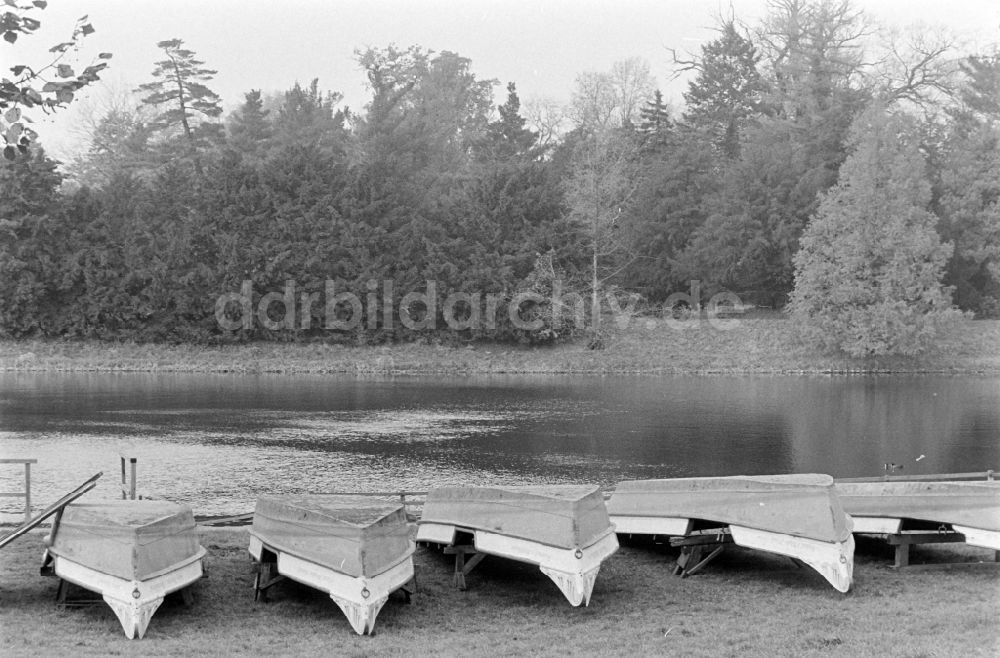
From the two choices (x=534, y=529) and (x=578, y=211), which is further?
(x=578, y=211)

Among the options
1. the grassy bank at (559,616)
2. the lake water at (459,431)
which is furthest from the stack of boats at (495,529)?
the lake water at (459,431)

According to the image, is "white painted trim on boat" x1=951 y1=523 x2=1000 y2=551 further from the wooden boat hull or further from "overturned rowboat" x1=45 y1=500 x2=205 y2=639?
"overturned rowboat" x1=45 y1=500 x2=205 y2=639

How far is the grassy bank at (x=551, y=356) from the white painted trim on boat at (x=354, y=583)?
41862 mm

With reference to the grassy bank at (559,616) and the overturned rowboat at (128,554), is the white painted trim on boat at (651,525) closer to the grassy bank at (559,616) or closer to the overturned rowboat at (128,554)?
the grassy bank at (559,616)

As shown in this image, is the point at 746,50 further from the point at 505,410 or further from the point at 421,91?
the point at 505,410

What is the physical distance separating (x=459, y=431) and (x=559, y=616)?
785 inches

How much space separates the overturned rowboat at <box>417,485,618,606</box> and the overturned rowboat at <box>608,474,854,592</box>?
1.04 metres

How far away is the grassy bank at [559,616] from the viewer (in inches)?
413

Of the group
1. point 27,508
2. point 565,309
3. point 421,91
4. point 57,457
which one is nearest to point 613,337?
point 565,309

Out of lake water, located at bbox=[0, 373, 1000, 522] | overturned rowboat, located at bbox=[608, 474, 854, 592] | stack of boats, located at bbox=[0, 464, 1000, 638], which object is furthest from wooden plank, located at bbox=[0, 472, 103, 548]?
overturned rowboat, located at bbox=[608, 474, 854, 592]

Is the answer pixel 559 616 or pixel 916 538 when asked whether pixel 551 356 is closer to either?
pixel 916 538

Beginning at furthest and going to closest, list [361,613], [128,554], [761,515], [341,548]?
[761,515] < [341,548] < [128,554] < [361,613]

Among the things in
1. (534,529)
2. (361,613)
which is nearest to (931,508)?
(534,529)

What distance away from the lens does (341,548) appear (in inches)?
455
